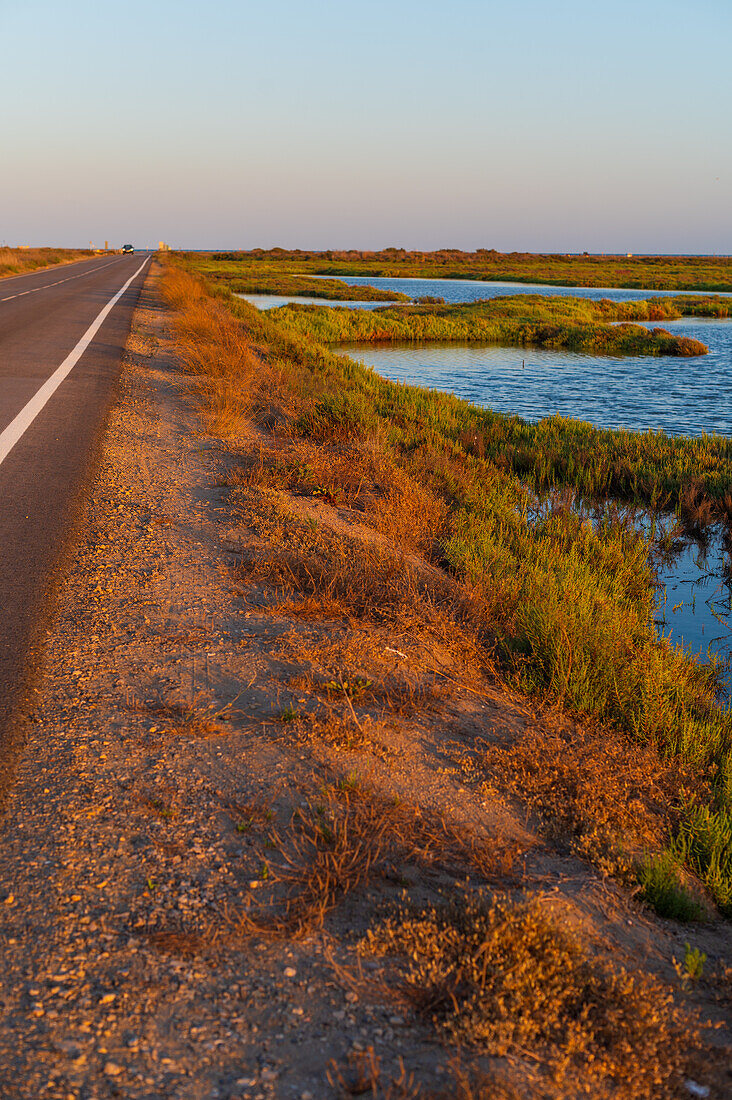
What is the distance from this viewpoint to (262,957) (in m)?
2.43

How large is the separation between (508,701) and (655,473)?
8300 millimetres

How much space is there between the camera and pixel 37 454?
26.7 ft

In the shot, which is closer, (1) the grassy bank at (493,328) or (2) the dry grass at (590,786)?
(2) the dry grass at (590,786)

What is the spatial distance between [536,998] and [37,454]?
7458 millimetres

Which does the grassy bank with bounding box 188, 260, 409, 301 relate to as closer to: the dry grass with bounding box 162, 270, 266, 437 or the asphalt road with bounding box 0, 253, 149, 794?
the dry grass with bounding box 162, 270, 266, 437

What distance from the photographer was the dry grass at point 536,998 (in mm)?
2152

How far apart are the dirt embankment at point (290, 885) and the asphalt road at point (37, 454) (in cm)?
20

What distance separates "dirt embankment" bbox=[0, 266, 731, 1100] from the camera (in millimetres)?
2115

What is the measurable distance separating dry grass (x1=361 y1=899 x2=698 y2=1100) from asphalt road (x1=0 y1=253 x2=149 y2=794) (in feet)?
6.17

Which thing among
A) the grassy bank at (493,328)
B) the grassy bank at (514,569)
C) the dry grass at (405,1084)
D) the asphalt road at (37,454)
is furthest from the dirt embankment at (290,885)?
the grassy bank at (493,328)

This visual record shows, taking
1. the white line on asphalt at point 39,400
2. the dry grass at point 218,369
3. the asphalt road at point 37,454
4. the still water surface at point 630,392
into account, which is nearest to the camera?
the asphalt road at point 37,454

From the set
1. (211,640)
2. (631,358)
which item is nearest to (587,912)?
(211,640)

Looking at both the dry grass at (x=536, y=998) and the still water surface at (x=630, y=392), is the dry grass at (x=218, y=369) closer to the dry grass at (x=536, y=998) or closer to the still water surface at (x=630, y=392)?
the still water surface at (x=630, y=392)

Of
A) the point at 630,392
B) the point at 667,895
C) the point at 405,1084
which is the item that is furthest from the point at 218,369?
the point at 630,392
